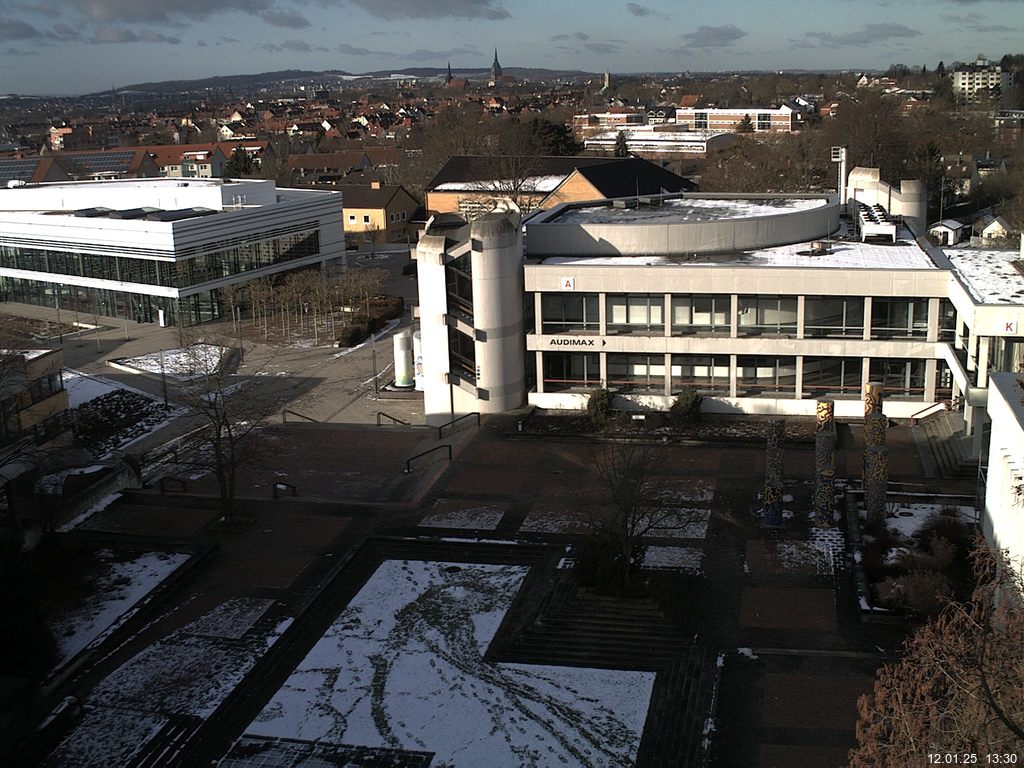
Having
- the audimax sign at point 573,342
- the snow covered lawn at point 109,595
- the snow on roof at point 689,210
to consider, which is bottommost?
the snow covered lawn at point 109,595

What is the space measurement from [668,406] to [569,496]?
300 inches

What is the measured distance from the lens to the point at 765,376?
35188mm

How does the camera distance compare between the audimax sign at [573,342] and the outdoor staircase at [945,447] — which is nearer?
the outdoor staircase at [945,447]

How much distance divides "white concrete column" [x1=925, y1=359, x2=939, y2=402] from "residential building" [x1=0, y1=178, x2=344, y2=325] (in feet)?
113

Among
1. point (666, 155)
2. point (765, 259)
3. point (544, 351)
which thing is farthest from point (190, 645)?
point (666, 155)

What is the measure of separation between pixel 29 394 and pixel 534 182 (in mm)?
46207

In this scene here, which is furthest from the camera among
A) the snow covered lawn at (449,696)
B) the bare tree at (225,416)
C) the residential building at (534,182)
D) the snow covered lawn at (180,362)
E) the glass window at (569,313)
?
the residential building at (534,182)


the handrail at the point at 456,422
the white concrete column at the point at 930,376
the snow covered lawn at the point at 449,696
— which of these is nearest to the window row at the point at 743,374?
the white concrete column at the point at 930,376

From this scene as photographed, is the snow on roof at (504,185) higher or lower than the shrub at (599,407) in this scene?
higher

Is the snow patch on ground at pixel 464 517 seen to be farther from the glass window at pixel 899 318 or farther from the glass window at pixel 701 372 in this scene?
the glass window at pixel 899 318

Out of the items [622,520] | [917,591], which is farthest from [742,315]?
[917,591]

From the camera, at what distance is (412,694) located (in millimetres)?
19875

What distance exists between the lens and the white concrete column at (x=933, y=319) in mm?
32875

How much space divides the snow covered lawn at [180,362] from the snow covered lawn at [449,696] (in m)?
22.0
